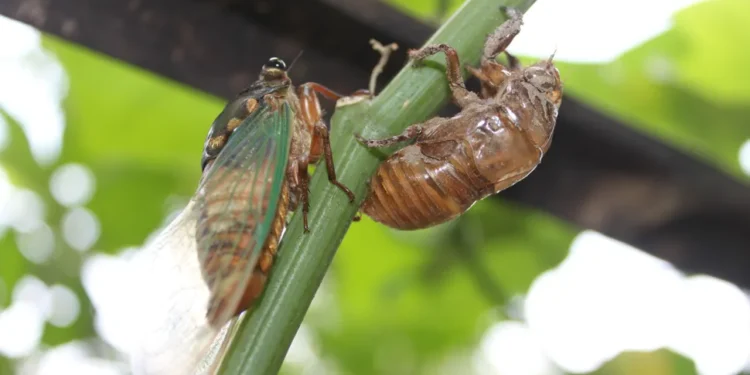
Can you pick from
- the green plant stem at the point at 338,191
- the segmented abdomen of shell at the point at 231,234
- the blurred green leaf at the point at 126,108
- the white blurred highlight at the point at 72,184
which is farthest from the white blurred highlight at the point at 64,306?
the green plant stem at the point at 338,191

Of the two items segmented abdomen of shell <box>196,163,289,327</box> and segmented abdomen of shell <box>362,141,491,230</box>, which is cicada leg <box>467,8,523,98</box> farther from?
segmented abdomen of shell <box>196,163,289,327</box>

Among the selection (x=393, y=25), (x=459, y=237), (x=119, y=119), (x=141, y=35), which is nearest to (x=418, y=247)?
(x=459, y=237)

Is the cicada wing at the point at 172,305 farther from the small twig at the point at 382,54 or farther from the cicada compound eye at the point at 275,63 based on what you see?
the small twig at the point at 382,54

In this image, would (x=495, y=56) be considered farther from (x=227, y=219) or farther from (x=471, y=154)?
(x=227, y=219)

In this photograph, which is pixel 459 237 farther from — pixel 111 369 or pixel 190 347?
pixel 111 369

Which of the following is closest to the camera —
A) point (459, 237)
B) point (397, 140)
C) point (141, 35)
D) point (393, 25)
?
point (397, 140)

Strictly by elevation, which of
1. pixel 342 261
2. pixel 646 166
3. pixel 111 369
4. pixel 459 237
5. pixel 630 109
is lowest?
pixel 111 369
